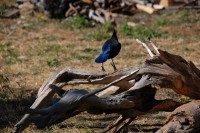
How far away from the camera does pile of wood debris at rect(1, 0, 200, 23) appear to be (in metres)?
16.7

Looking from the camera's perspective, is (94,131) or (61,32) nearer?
(94,131)

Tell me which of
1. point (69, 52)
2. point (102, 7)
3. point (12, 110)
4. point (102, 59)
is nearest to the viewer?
point (12, 110)

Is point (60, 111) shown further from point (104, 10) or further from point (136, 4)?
point (136, 4)

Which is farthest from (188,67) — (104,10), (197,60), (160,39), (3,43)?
(104,10)

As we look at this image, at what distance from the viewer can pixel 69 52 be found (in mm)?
12484

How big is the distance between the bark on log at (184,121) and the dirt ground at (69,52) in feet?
3.68

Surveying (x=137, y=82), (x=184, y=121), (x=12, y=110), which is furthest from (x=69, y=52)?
(x=184, y=121)

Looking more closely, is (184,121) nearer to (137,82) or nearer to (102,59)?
(137,82)

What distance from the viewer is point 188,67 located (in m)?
6.02

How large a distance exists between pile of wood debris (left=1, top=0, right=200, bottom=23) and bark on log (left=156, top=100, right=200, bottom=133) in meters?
10.3

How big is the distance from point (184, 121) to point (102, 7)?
12179 mm

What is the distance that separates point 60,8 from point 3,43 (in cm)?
364

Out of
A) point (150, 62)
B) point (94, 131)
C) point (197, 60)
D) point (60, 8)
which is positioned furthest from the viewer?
point (60, 8)

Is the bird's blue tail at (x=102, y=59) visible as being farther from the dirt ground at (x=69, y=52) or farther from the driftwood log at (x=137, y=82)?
the driftwood log at (x=137, y=82)
